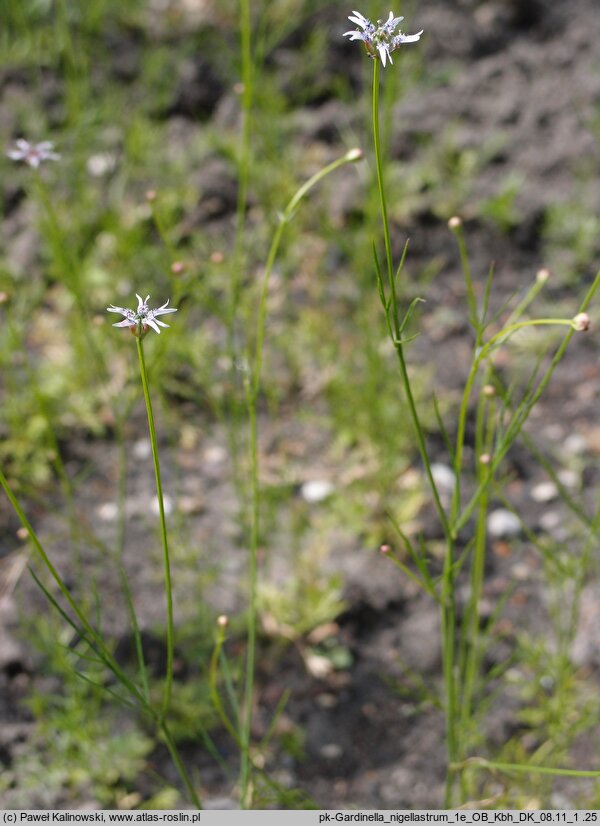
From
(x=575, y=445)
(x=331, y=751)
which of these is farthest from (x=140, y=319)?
(x=575, y=445)

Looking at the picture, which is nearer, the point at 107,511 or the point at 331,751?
the point at 331,751

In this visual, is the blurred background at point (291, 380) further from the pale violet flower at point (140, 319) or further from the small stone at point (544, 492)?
the pale violet flower at point (140, 319)

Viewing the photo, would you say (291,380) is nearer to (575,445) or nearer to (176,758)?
(575,445)

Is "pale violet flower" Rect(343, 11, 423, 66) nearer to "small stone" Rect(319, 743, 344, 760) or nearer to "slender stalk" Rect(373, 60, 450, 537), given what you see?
"slender stalk" Rect(373, 60, 450, 537)

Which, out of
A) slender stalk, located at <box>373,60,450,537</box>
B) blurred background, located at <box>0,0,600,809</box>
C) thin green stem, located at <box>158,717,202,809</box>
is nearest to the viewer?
slender stalk, located at <box>373,60,450,537</box>

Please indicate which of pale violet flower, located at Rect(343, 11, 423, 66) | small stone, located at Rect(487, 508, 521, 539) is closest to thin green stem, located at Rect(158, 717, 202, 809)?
pale violet flower, located at Rect(343, 11, 423, 66)

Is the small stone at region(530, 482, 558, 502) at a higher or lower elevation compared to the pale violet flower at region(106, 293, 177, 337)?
lower

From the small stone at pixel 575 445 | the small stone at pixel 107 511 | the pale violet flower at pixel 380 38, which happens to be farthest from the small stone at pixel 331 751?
the pale violet flower at pixel 380 38

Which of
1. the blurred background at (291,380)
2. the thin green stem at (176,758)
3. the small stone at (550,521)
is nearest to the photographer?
the thin green stem at (176,758)

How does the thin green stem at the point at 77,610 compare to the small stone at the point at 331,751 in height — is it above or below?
above
